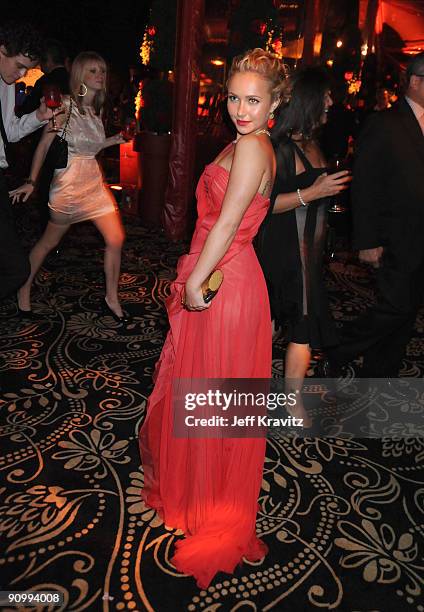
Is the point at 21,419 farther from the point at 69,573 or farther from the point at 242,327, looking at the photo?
the point at 242,327

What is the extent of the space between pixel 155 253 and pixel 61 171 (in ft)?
7.23

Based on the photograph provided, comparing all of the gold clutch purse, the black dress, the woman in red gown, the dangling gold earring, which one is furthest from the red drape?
the gold clutch purse

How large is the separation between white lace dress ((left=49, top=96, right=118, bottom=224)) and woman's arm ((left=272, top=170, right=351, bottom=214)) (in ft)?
5.13

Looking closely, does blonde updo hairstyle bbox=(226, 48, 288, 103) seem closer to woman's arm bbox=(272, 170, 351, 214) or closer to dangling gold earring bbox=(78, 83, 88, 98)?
woman's arm bbox=(272, 170, 351, 214)

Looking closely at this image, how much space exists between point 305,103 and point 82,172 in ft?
5.54

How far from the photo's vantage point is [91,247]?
546 cm

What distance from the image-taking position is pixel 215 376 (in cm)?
176

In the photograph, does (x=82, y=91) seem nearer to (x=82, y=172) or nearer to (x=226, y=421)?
(x=82, y=172)

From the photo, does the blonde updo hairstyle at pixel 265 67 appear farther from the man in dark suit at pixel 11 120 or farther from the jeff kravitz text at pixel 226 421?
the man in dark suit at pixel 11 120

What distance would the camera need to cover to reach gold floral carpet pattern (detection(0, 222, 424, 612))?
1.70 metres

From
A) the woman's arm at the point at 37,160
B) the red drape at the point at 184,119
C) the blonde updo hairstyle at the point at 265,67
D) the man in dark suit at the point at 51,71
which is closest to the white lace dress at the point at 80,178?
the woman's arm at the point at 37,160

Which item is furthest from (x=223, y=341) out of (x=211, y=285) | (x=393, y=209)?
(x=393, y=209)

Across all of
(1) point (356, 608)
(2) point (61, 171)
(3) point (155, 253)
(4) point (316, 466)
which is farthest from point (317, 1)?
(1) point (356, 608)

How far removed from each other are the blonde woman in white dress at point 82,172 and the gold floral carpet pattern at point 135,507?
29.5 inches
